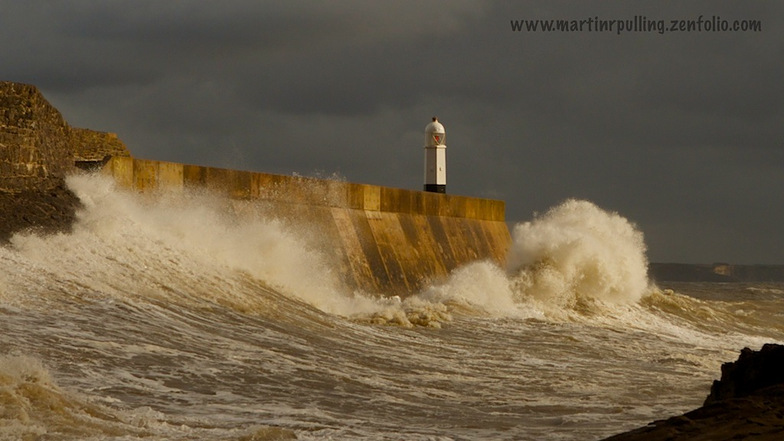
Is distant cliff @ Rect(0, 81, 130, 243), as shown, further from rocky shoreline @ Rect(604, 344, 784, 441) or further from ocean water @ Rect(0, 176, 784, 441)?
rocky shoreline @ Rect(604, 344, 784, 441)

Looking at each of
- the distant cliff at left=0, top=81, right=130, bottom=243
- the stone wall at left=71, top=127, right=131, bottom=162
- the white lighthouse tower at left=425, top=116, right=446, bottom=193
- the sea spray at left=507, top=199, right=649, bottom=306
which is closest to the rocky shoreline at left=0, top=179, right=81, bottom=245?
the distant cliff at left=0, top=81, right=130, bottom=243

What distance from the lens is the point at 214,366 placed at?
693cm

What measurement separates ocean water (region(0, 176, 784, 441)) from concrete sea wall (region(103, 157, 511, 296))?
0.26 meters

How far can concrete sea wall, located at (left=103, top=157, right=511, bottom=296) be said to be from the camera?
11617mm

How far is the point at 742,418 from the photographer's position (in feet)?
14.4

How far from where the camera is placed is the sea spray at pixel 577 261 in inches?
659

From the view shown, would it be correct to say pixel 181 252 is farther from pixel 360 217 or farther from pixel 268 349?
pixel 360 217

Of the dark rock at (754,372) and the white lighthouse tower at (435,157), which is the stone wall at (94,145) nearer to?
the dark rock at (754,372)

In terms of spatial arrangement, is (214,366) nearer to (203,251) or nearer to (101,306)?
(101,306)

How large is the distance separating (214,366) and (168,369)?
428 mm

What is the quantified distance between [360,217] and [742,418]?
10.6 metres

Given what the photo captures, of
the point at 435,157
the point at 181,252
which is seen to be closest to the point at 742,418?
A: the point at 181,252

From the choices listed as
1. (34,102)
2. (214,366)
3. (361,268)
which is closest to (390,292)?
(361,268)

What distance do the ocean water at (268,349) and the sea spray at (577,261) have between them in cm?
120
